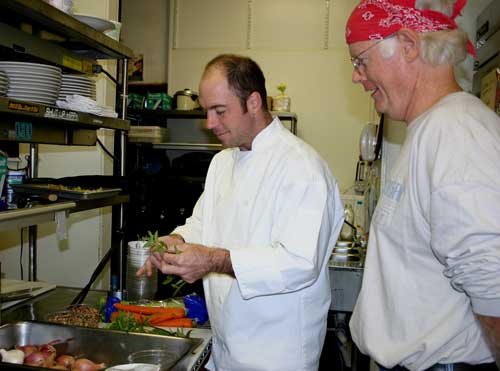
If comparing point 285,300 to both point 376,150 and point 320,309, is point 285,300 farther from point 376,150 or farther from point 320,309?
point 376,150

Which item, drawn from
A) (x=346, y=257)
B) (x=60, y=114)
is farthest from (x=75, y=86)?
(x=346, y=257)

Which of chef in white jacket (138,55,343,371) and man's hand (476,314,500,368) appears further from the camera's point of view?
chef in white jacket (138,55,343,371)

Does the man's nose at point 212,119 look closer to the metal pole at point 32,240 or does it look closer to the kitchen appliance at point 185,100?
the metal pole at point 32,240

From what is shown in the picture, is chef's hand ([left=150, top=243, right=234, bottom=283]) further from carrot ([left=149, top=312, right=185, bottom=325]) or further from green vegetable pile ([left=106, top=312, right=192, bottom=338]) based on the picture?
carrot ([left=149, top=312, right=185, bottom=325])

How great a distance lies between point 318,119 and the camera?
4.57 m

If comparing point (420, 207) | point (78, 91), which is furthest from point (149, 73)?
point (420, 207)

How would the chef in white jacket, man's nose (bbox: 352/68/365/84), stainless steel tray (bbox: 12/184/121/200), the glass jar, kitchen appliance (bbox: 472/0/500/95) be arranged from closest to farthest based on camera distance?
1. man's nose (bbox: 352/68/365/84)
2. the chef in white jacket
3. kitchen appliance (bbox: 472/0/500/95)
4. stainless steel tray (bbox: 12/184/121/200)
5. the glass jar

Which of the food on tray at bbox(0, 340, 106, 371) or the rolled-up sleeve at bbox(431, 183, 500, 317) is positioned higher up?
the rolled-up sleeve at bbox(431, 183, 500, 317)

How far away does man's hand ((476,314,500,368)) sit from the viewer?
919 mm

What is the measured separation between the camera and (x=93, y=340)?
1587 mm

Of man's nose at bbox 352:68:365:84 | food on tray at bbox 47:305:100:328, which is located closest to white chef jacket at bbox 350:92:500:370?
man's nose at bbox 352:68:365:84

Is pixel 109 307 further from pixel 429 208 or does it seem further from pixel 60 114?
pixel 429 208

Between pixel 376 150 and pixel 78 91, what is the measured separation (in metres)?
1.97

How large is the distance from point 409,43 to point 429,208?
Answer: 16.6 inches
